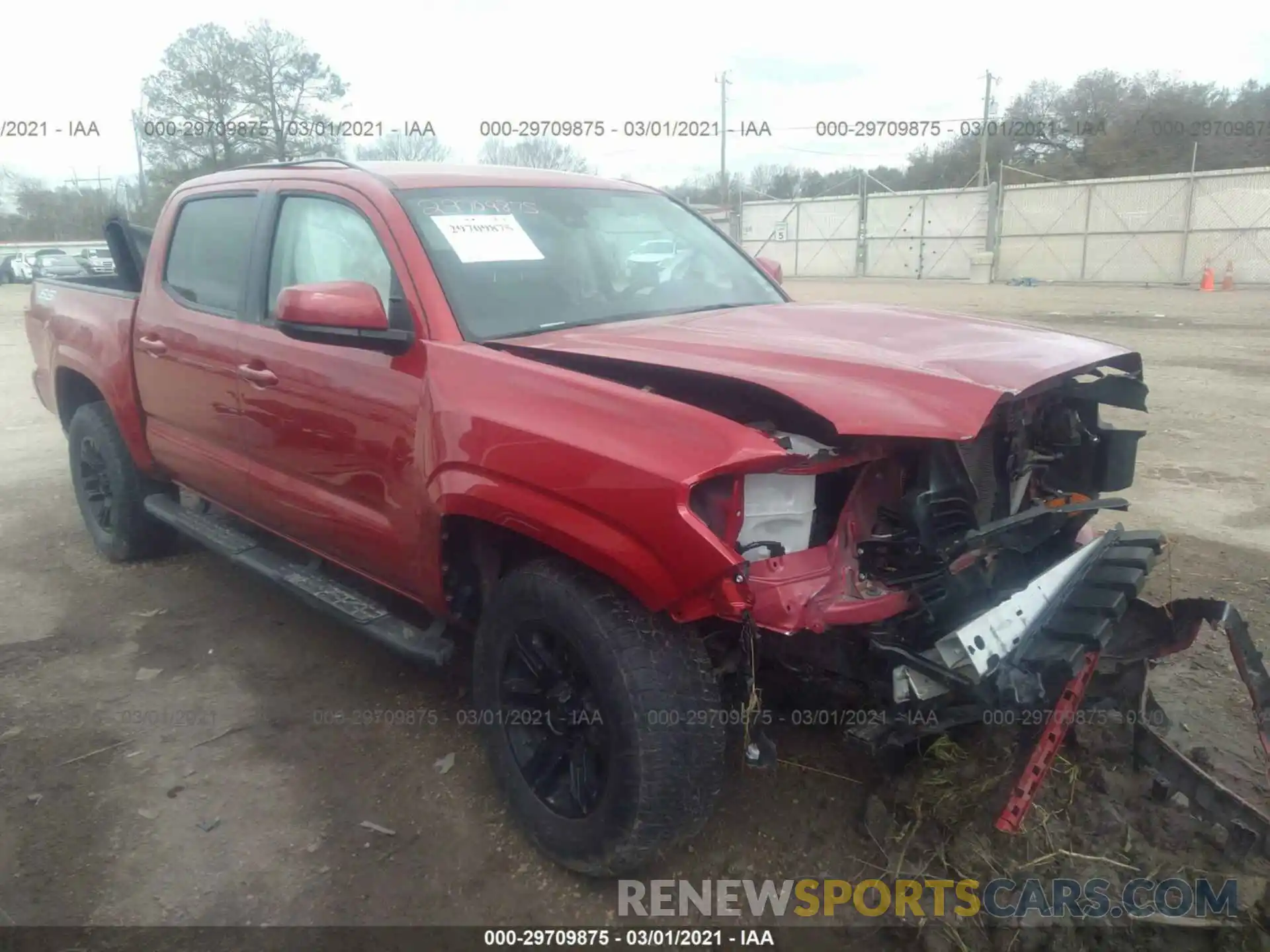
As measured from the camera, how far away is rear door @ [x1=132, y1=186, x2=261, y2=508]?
378 cm

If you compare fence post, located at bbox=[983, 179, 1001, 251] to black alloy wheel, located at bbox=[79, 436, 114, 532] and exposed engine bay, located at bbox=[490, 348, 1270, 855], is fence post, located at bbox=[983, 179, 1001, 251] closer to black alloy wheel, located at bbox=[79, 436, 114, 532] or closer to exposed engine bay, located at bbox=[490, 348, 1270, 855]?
black alloy wheel, located at bbox=[79, 436, 114, 532]

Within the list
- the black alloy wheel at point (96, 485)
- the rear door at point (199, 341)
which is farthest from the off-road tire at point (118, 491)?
the rear door at point (199, 341)

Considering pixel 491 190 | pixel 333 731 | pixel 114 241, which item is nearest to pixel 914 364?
pixel 491 190

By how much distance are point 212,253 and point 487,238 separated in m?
1.61

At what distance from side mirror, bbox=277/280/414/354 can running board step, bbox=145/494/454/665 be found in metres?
0.93

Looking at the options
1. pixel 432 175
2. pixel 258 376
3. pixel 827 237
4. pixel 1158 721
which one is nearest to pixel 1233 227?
pixel 827 237

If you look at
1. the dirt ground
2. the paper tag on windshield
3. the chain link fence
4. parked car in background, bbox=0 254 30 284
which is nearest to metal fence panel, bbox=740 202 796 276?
the chain link fence

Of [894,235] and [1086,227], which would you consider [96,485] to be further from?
[894,235]

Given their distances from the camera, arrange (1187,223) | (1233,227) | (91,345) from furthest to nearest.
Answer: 1. (1187,223)
2. (1233,227)
3. (91,345)

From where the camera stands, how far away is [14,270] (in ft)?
111

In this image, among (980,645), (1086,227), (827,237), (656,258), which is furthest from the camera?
(827,237)

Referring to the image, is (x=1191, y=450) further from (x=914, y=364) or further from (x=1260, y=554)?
(x=914, y=364)

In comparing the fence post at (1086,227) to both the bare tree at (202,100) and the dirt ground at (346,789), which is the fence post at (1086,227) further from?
the dirt ground at (346,789)

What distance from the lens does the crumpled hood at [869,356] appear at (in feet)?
7.13
